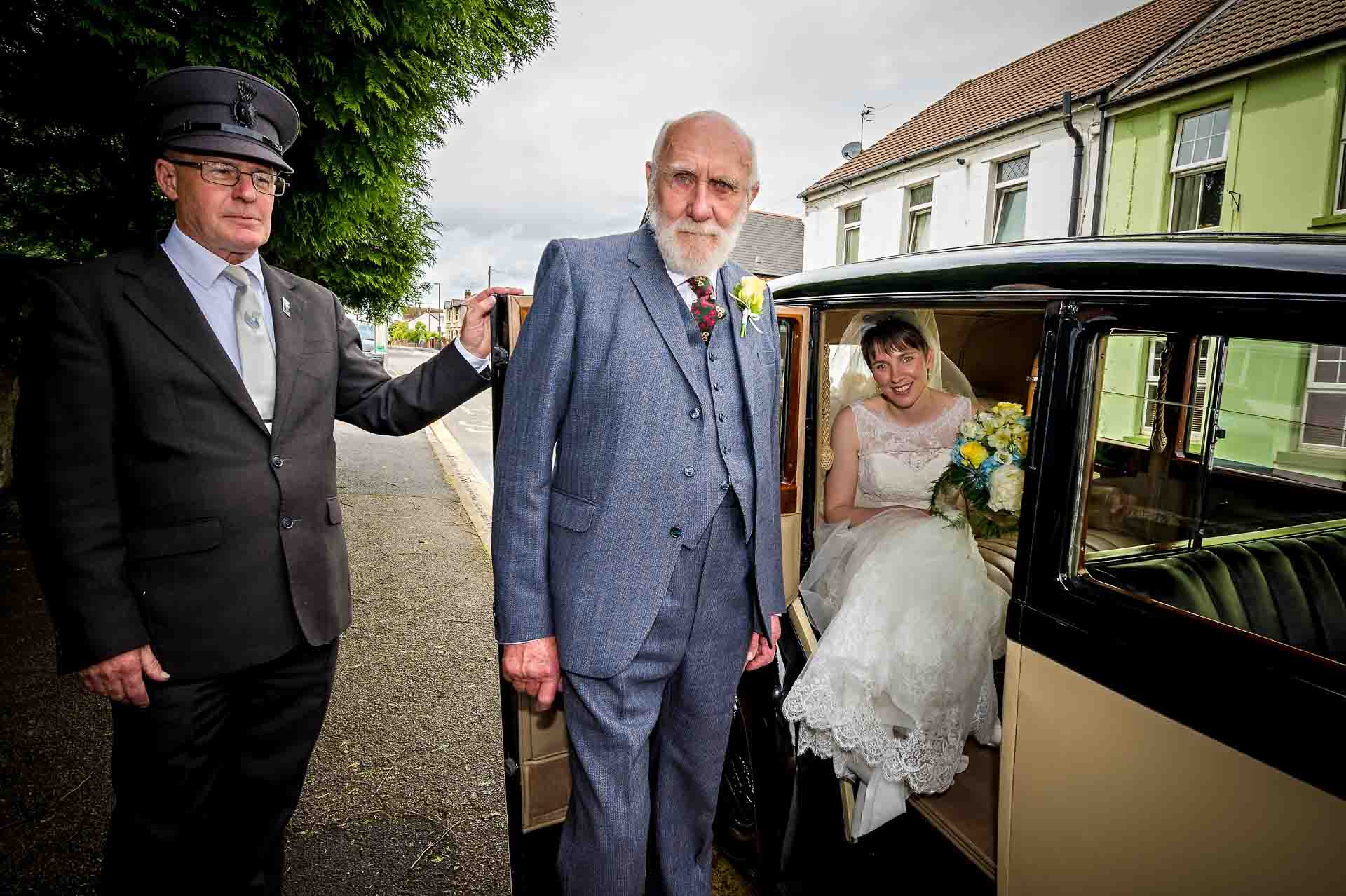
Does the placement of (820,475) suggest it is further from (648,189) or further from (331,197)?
(331,197)

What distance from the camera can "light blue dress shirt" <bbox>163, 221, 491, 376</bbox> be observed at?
1.91 meters

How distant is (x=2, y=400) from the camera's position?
6008 millimetres

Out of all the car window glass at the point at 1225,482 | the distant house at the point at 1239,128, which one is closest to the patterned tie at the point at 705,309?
the car window glass at the point at 1225,482

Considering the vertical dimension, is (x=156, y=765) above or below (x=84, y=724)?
above

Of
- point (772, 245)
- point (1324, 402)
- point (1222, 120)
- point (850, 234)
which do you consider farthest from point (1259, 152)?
point (772, 245)

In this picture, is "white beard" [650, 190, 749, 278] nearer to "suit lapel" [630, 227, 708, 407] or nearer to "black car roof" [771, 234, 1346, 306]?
"suit lapel" [630, 227, 708, 407]

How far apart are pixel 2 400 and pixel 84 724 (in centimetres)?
434

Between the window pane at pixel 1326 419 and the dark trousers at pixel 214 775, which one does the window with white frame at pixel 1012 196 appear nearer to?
the window pane at pixel 1326 419

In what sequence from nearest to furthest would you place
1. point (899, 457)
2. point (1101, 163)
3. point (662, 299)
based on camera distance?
point (662, 299) < point (899, 457) < point (1101, 163)

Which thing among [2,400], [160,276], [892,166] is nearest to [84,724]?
[160,276]

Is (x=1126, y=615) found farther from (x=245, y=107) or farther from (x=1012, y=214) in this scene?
(x=1012, y=214)

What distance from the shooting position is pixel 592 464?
1757 millimetres

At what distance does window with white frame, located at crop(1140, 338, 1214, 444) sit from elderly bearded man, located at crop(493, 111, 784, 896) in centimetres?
153

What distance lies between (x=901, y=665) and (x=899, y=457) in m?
1.31
